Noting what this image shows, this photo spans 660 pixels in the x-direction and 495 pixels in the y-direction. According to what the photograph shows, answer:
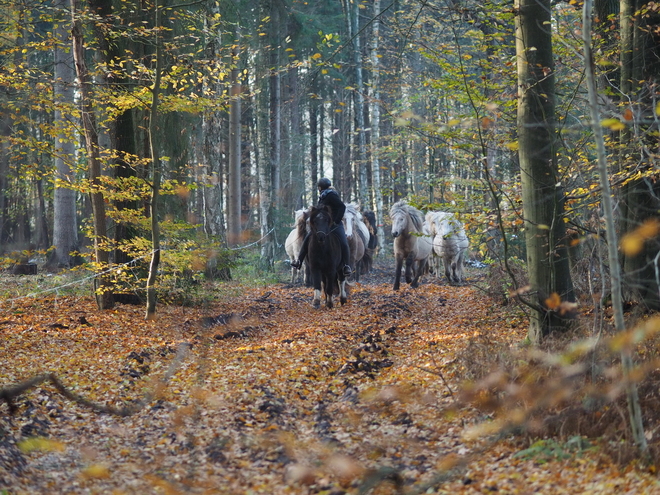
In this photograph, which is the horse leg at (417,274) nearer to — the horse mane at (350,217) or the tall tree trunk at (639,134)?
the horse mane at (350,217)

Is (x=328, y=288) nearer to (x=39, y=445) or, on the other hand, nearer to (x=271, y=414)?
(x=271, y=414)

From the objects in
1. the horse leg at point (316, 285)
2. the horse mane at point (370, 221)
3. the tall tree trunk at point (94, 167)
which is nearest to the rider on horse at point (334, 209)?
the horse leg at point (316, 285)

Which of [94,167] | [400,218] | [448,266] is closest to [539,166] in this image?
[94,167]

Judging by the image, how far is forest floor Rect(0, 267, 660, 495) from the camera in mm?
4457

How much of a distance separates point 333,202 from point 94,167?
4.98 metres

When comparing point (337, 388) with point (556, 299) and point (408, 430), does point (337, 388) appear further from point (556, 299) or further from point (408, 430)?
point (556, 299)

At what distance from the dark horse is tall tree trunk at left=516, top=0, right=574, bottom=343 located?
A: 21.1ft

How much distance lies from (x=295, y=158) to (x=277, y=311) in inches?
1004

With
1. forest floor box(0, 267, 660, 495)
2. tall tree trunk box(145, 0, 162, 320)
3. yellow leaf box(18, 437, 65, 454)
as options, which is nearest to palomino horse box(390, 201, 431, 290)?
forest floor box(0, 267, 660, 495)

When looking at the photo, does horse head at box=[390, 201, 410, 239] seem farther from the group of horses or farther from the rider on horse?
the rider on horse

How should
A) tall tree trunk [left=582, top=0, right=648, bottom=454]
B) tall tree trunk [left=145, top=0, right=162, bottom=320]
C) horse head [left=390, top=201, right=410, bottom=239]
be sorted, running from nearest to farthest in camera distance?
1. tall tree trunk [left=582, top=0, right=648, bottom=454]
2. tall tree trunk [left=145, top=0, right=162, bottom=320]
3. horse head [left=390, top=201, right=410, bottom=239]

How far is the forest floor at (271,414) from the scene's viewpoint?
446 cm

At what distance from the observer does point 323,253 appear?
1343cm

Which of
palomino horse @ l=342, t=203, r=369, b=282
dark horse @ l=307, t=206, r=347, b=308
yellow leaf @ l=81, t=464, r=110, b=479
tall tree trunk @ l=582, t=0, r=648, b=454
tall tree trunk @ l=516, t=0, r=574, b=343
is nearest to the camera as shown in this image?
tall tree trunk @ l=582, t=0, r=648, b=454
